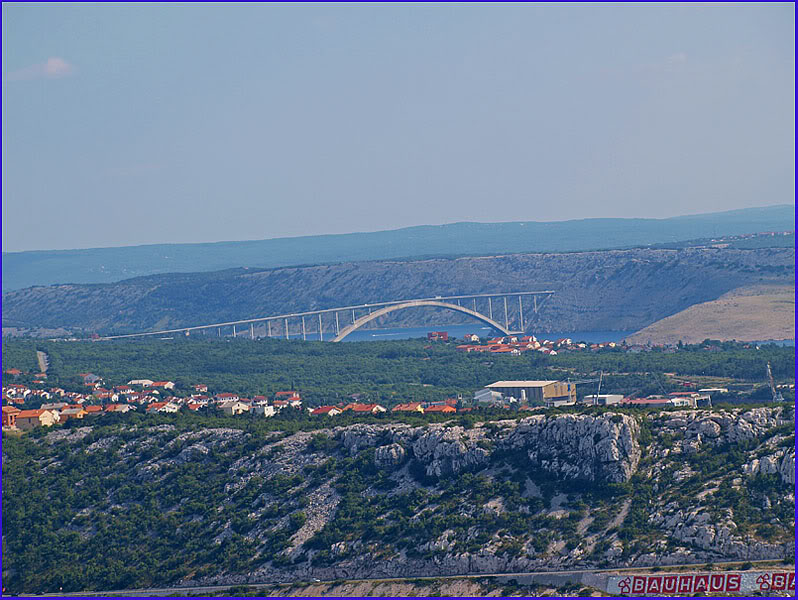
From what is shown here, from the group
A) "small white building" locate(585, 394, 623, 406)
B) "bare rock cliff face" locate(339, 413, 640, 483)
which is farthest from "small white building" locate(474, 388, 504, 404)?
"bare rock cliff face" locate(339, 413, 640, 483)

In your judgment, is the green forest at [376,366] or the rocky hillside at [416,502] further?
the green forest at [376,366]

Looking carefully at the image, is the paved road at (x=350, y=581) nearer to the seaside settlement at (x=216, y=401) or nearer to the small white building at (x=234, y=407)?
the seaside settlement at (x=216, y=401)

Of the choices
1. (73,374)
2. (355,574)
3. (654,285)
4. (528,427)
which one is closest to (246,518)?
(355,574)

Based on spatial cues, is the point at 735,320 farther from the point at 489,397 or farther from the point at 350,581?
the point at 350,581

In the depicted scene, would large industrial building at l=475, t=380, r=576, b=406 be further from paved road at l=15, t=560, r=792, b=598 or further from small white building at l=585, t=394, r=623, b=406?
paved road at l=15, t=560, r=792, b=598

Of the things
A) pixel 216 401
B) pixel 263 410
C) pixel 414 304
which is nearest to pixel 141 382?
pixel 216 401

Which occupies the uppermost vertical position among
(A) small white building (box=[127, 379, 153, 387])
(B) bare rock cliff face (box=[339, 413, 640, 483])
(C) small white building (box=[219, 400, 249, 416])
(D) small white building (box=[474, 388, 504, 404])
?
(B) bare rock cliff face (box=[339, 413, 640, 483])

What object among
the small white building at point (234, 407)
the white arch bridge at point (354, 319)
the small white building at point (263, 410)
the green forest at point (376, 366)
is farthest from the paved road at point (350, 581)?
the white arch bridge at point (354, 319)
